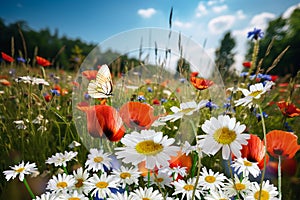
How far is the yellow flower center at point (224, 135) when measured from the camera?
398 mm

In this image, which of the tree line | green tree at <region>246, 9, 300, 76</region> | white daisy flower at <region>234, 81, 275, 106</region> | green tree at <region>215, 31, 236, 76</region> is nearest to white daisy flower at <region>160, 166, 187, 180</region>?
white daisy flower at <region>234, 81, 275, 106</region>

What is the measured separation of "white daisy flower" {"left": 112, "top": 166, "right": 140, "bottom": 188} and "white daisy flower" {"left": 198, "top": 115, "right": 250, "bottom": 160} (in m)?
0.20

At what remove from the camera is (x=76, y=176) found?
60 cm

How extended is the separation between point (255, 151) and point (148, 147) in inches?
10.4

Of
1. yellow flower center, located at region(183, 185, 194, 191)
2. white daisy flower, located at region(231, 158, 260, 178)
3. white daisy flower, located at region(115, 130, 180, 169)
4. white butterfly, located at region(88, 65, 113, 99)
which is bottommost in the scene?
yellow flower center, located at region(183, 185, 194, 191)

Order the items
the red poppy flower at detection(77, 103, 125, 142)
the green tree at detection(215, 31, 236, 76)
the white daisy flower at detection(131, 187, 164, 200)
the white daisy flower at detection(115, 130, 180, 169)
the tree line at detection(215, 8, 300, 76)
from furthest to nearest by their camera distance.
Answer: the tree line at detection(215, 8, 300, 76) → the green tree at detection(215, 31, 236, 76) → the red poppy flower at detection(77, 103, 125, 142) → the white daisy flower at detection(131, 187, 164, 200) → the white daisy flower at detection(115, 130, 180, 169)

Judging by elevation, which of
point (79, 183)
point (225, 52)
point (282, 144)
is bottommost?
point (79, 183)

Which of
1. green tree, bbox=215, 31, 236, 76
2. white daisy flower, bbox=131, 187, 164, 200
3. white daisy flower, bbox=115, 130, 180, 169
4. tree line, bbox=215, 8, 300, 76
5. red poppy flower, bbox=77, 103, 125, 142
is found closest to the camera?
white daisy flower, bbox=115, 130, 180, 169

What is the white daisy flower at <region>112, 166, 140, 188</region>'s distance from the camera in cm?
55

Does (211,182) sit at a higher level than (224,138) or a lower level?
lower

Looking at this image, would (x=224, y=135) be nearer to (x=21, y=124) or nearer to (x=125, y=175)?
(x=125, y=175)

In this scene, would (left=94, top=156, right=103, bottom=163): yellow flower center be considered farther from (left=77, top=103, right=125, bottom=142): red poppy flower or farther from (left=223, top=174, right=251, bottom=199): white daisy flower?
(left=223, top=174, right=251, bottom=199): white daisy flower

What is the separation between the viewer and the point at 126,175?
1.90 feet

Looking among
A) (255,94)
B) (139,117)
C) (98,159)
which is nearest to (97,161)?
(98,159)
